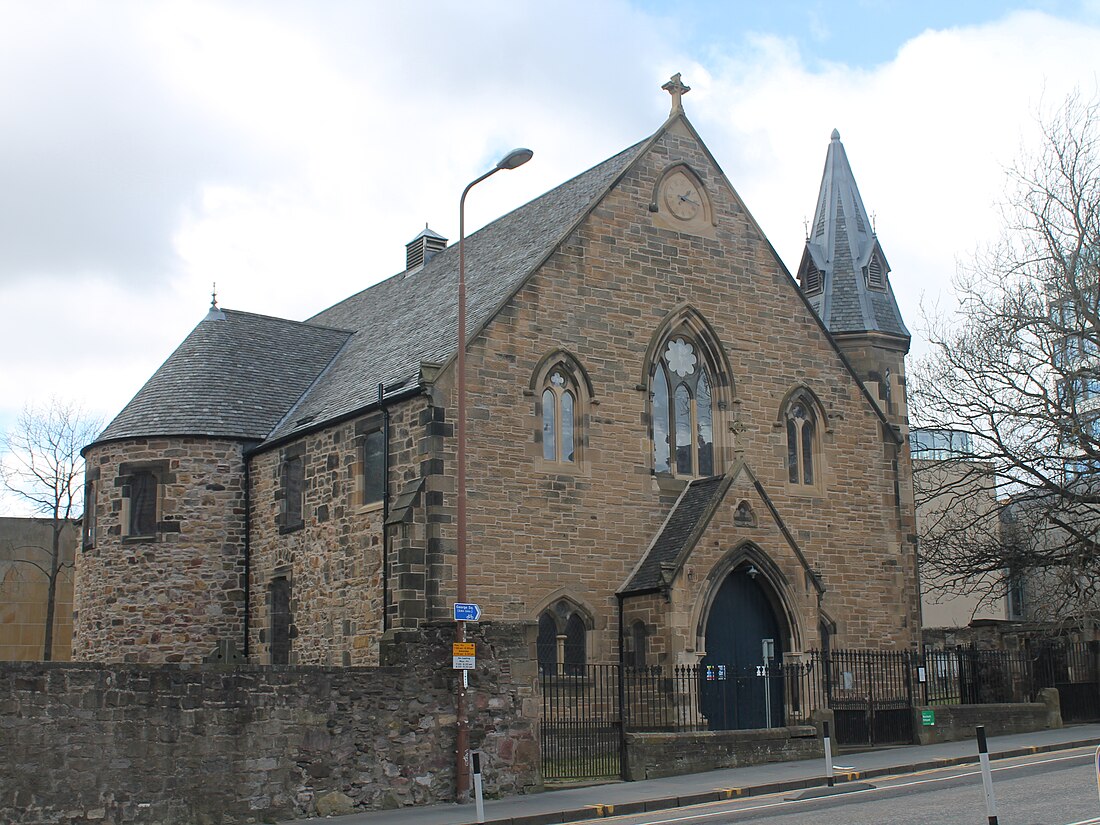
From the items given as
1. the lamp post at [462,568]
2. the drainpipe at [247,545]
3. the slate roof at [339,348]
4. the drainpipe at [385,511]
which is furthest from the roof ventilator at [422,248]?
the lamp post at [462,568]

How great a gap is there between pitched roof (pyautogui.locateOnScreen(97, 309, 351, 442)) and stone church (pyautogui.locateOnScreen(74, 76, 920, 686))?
0.08 m

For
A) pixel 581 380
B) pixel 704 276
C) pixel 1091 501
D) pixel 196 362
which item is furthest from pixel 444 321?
pixel 1091 501

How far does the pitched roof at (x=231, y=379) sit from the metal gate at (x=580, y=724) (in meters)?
10.1

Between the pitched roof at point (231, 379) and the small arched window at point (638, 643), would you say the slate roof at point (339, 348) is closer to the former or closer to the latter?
the pitched roof at point (231, 379)

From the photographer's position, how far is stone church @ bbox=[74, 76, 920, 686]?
79.9 ft

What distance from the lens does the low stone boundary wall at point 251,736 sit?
1574 centimetres

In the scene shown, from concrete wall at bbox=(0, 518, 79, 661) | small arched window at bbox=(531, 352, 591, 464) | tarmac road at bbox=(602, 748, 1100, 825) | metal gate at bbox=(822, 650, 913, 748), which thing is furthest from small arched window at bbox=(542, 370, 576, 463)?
concrete wall at bbox=(0, 518, 79, 661)

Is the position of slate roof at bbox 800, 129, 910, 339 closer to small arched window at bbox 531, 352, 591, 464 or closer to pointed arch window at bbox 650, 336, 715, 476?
pointed arch window at bbox 650, 336, 715, 476

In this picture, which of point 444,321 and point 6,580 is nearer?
point 444,321

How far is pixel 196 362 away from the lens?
105ft

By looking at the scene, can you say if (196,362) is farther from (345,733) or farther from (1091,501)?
(1091,501)

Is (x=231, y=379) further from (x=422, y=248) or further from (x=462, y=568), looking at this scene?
(x=462, y=568)

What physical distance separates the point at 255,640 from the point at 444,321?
317 inches

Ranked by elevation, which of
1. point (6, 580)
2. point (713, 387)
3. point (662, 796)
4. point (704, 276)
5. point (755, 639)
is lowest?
point (662, 796)
